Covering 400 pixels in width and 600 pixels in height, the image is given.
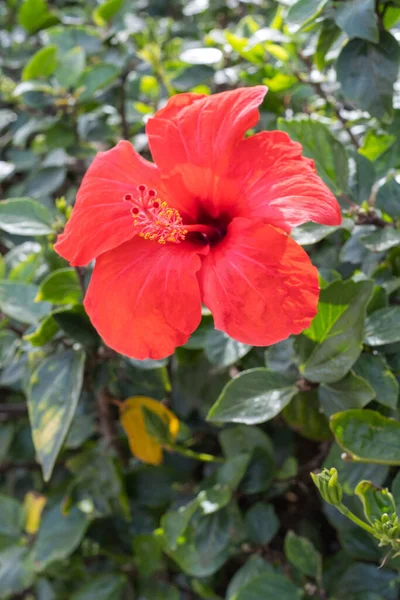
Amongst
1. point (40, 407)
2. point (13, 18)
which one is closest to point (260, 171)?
point (40, 407)

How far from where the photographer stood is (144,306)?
98 cm

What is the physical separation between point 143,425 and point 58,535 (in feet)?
1.18

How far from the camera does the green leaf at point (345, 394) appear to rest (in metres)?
1.04

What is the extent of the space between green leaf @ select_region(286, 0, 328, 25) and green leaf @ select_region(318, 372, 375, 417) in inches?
25.2

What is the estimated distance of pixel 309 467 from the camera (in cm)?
145

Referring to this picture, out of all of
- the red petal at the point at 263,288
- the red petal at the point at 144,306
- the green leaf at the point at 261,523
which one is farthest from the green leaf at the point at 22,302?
the green leaf at the point at 261,523

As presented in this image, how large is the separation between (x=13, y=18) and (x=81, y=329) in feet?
6.06

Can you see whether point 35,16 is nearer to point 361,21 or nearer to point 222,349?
point 361,21

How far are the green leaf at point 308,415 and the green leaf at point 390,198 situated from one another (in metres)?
0.36

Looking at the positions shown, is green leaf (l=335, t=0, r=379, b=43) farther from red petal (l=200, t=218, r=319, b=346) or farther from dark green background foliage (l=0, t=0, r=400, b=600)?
red petal (l=200, t=218, r=319, b=346)

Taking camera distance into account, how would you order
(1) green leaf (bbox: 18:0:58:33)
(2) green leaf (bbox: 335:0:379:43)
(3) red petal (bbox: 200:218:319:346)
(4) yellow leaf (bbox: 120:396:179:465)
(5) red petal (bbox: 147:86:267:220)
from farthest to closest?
(1) green leaf (bbox: 18:0:58:33), (4) yellow leaf (bbox: 120:396:179:465), (2) green leaf (bbox: 335:0:379:43), (5) red petal (bbox: 147:86:267:220), (3) red petal (bbox: 200:218:319:346)

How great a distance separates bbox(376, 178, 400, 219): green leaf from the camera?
1.19 metres

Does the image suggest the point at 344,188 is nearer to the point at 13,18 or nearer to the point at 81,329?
the point at 81,329

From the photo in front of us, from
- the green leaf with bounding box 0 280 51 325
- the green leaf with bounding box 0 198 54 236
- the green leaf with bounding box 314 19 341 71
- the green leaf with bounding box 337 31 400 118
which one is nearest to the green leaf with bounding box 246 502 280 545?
the green leaf with bounding box 0 280 51 325
